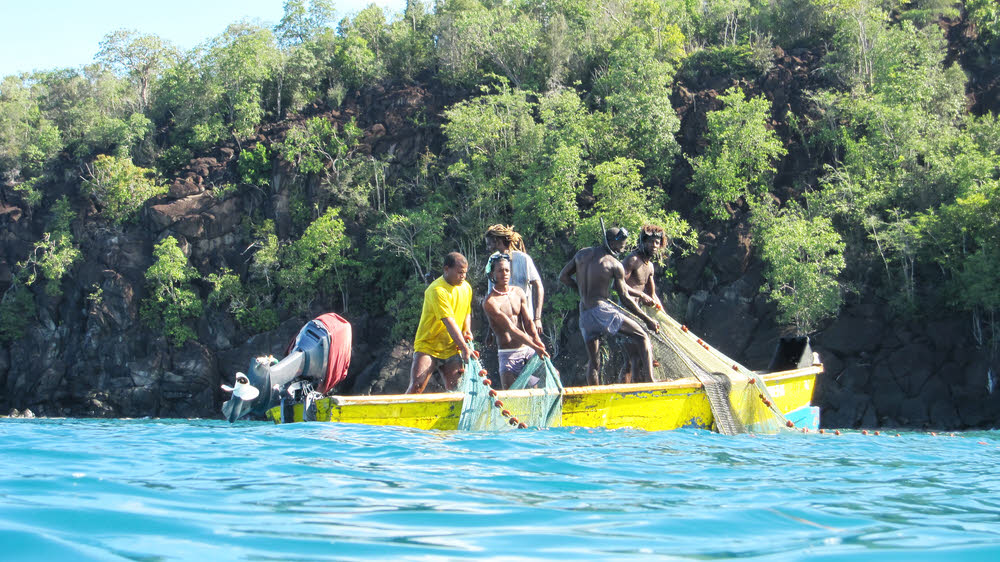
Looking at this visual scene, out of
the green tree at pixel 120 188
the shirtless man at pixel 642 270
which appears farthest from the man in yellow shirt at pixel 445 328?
the green tree at pixel 120 188

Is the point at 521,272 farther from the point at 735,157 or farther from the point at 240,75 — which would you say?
the point at 240,75

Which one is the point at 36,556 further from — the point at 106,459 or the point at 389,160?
the point at 389,160

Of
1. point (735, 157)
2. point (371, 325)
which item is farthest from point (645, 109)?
point (371, 325)

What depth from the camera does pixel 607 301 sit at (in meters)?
8.47

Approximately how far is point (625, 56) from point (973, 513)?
27117 millimetres

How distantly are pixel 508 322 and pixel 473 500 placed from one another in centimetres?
428

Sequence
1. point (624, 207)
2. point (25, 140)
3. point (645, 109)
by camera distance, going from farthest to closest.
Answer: point (25, 140)
point (645, 109)
point (624, 207)

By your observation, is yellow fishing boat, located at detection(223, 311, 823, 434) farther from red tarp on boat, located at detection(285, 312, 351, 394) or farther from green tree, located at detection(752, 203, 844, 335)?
green tree, located at detection(752, 203, 844, 335)

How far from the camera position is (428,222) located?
27.3 metres

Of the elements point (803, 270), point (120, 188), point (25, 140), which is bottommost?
point (803, 270)

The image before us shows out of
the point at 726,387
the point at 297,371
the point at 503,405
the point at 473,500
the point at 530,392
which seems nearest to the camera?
the point at 473,500

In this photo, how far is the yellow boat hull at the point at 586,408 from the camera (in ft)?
21.3

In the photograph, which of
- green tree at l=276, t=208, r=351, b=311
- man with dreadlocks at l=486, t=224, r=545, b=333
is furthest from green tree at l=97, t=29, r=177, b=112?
man with dreadlocks at l=486, t=224, r=545, b=333

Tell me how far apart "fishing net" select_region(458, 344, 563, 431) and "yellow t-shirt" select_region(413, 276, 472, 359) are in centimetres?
77
